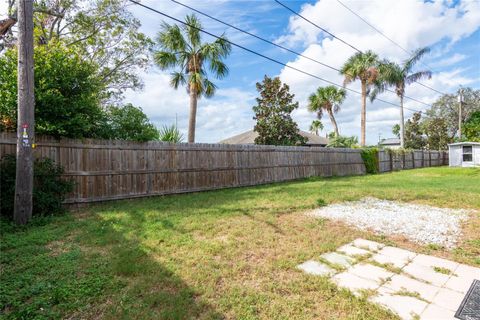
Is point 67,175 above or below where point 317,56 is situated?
below

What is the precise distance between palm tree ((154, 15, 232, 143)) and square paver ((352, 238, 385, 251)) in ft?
29.4

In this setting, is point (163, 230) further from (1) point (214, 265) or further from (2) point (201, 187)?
(2) point (201, 187)

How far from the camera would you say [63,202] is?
5594 millimetres

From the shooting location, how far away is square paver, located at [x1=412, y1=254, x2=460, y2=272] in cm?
298

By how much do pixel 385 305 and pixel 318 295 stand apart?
1.79 ft

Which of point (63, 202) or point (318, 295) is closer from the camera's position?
point (318, 295)

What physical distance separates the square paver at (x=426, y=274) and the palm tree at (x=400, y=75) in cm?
2177

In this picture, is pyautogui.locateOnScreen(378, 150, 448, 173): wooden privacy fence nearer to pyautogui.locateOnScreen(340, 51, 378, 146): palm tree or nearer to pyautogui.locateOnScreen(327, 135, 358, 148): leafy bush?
pyautogui.locateOnScreen(327, 135, 358, 148): leafy bush

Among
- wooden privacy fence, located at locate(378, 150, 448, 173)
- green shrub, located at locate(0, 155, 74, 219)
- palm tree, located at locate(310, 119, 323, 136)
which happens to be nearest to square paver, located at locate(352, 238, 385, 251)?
green shrub, located at locate(0, 155, 74, 219)

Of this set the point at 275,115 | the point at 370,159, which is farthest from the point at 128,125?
the point at 370,159

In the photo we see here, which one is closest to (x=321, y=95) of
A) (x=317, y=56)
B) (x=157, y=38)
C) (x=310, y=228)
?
(x=317, y=56)

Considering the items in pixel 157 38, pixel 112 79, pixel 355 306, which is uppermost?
pixel 157 38

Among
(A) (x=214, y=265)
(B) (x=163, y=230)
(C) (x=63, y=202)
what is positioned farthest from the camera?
(C) (x=63, y=202)

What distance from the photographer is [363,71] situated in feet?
66.8
